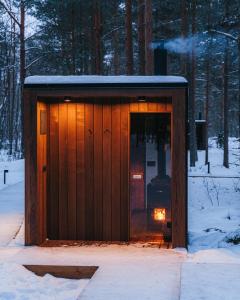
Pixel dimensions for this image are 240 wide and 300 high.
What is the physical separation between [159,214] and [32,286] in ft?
11.0

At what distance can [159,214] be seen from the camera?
9.48m

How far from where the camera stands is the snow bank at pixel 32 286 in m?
6.28

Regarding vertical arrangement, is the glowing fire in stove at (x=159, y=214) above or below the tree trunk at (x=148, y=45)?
below

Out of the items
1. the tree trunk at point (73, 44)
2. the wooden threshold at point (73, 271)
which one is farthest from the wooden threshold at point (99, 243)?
the tree trunk at point (73, 44)

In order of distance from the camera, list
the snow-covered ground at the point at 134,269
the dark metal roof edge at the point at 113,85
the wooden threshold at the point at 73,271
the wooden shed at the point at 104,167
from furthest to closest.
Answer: the wooden shed at the point at 104,167 < the dark metal roof edge at the point at 113,85 < the wooden threshold at the point at 73,271 < the snow-covered ground at the point at 134,269

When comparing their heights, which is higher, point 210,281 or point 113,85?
point 113,85

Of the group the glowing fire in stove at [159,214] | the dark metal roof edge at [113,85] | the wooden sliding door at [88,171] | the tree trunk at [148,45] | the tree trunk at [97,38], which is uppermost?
the tree trunk at [97,38]

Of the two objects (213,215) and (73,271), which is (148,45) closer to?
(213,215)

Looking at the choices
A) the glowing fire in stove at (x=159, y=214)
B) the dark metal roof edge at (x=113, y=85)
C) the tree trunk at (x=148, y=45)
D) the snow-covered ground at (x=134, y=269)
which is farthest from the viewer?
the tree trunk at (x=148, y=45)

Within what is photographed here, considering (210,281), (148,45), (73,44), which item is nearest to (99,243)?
(210,281)

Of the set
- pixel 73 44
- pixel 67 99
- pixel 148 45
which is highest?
pixel 73 44

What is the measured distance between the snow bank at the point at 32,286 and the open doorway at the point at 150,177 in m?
2.52

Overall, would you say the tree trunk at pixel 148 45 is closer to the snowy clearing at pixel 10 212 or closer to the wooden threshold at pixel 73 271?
the snowy clearing at pixel 10 212

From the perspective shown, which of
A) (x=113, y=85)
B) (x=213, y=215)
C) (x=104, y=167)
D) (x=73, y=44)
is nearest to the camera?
(x=113, y=85)
